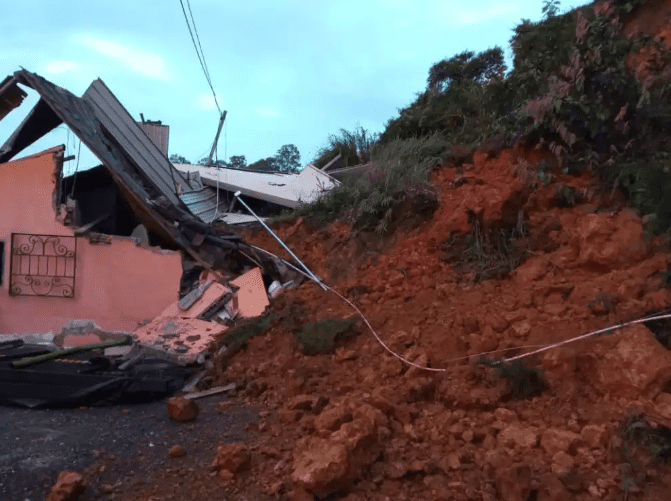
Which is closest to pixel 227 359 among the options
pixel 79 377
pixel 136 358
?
pixel 136 358

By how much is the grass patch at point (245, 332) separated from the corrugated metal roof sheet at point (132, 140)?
133 inches

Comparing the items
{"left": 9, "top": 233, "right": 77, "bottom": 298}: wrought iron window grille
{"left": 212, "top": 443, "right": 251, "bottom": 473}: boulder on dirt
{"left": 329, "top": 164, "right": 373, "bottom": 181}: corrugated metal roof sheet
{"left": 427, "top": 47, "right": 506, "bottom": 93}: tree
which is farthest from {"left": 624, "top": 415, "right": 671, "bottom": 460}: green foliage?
{"left": 427, "top": 47, "right": 506, "bottom": 93}: tree

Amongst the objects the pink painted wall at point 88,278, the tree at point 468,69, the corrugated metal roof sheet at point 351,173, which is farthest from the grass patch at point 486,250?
the tree at point 468,69

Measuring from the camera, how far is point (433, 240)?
22.1 ft

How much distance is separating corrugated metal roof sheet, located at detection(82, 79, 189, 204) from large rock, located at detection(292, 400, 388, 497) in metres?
6.36

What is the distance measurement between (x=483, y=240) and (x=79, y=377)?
4053mm

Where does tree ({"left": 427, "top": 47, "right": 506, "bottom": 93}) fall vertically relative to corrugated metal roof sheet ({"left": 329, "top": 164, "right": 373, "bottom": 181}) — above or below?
above

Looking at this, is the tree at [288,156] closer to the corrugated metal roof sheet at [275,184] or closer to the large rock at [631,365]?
the corrugated metal roof sheet at [275,184]

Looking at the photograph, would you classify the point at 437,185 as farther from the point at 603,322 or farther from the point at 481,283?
the point at 603,322

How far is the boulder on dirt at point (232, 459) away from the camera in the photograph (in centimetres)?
362

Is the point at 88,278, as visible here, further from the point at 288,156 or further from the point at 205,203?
the point at 288,156

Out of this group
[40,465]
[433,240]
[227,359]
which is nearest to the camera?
[40,465]

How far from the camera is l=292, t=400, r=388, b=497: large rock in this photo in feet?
10.7

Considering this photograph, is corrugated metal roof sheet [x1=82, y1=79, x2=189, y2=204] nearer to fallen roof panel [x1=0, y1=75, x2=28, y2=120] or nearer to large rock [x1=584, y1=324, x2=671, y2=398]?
fallen roof panel [x1=0, y1=75, x2=28, y2=120]
